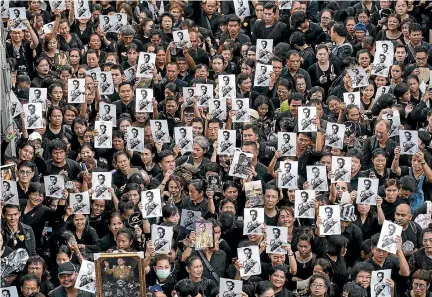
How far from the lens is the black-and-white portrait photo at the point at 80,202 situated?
22.2 m

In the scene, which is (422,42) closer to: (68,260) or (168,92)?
(168,92)

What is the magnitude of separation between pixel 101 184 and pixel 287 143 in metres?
2.45

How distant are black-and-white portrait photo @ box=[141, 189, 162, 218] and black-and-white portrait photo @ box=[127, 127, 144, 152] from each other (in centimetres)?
196

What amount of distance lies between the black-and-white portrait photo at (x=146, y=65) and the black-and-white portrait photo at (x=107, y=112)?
3.66ft

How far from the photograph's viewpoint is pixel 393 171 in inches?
920

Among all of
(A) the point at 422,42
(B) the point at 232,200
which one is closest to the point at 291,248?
(B) the point at 232,200

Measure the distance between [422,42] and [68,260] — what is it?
24.6ft

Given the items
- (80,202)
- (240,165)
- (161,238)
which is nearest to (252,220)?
(161,238)

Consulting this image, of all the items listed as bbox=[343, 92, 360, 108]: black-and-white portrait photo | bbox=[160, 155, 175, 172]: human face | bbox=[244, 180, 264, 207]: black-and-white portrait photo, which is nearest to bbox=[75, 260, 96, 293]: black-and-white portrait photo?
bbox=[244, 180, 264, 207]: black-and-white portrait photo

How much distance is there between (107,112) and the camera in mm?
24609

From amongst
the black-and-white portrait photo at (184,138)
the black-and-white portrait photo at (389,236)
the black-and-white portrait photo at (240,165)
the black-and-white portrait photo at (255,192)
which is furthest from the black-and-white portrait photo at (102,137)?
the black-and-white portrait photo at (389,236)

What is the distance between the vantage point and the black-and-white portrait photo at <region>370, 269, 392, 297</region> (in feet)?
68.9

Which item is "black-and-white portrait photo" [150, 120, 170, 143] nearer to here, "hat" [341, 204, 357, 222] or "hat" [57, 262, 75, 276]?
"hat" [341, 204, 357, 222]

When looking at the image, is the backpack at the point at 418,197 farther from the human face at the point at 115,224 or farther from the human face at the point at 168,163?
the human face at the point at 115,224
